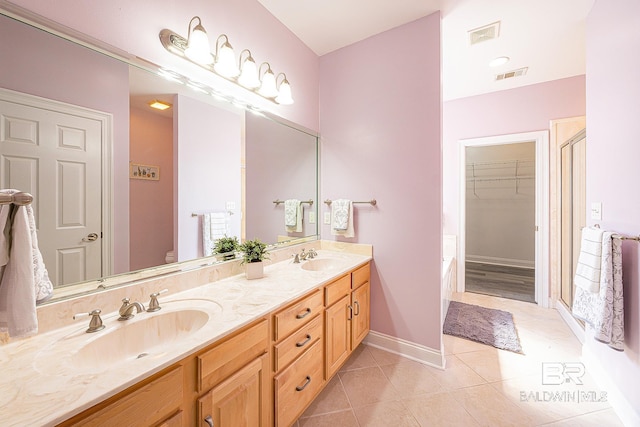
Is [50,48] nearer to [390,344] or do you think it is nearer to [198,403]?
[198,403]

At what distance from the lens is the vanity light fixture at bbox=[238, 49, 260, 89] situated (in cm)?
157

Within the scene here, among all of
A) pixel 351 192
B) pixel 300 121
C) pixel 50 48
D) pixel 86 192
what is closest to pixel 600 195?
pixel 351 192

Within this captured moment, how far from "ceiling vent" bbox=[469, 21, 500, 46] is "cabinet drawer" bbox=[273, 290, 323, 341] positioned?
2.45 meters

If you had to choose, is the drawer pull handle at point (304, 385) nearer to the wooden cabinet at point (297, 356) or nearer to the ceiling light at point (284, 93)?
the wooden cabinet at point (297, 356)

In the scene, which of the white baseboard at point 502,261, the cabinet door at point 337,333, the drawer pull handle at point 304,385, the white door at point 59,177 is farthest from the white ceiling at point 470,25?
the white baseboard at point 502,261

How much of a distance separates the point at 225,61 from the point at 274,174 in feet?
2.80

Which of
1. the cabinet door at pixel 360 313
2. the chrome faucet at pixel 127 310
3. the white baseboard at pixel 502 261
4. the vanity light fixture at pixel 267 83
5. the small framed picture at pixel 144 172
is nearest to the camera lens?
the chrome faucet at pixel 127 310

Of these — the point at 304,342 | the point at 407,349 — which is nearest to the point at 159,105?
the point at 304,342

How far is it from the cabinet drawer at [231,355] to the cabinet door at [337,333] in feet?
1.84

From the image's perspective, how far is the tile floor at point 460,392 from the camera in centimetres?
142

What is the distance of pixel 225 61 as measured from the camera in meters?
1.45

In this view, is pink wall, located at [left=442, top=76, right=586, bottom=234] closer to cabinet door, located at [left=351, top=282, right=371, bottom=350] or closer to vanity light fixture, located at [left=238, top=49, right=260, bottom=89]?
cabinet door, located at [left=351, top=282, right=371, bottom=350]

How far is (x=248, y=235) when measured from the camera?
5.78 feet

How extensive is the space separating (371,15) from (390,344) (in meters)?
2.62
